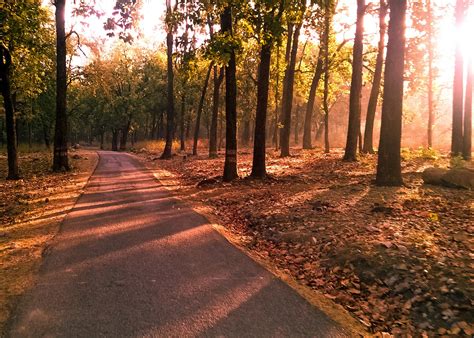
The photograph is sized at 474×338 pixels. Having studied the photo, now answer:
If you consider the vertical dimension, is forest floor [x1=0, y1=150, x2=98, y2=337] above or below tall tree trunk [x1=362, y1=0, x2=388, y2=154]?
below

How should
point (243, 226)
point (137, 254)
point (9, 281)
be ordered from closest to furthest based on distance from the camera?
point (9, 281), point (137, 254), point (243, 226)

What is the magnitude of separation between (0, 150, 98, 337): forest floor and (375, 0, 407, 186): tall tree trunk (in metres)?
9.40

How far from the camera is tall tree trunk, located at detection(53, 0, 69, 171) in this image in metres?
19.2

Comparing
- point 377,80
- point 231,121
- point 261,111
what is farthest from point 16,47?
point 377,80

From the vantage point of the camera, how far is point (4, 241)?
308 inches

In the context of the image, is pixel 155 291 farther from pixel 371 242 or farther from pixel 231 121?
pixel 231 121

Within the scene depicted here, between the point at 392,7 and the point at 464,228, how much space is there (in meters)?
7.43

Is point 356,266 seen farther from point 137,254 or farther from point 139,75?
point 139,75

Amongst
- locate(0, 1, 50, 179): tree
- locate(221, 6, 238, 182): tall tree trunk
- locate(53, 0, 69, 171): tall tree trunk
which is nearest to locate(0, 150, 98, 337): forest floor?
locate(53, 0, 69, 171): tall tree trunk

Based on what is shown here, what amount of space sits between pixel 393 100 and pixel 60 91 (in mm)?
16483

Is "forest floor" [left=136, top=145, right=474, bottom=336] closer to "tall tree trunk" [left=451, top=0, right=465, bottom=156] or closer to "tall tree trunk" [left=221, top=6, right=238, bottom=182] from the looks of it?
"tall tree trunk" [left=221, top=6, right=238, bottom=182]

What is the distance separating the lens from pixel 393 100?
11500mm

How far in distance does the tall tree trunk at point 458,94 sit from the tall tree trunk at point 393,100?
9.78 metres

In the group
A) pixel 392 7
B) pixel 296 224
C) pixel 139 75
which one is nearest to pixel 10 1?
pixel 296 224
